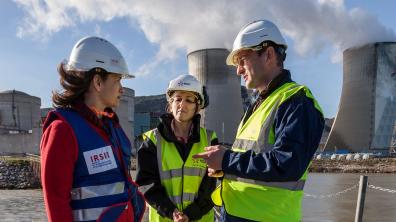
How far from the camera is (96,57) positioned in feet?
6.09

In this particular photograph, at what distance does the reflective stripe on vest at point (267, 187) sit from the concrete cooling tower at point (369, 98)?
43.5 meters

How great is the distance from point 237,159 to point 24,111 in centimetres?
4291

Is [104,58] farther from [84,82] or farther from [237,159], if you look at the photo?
[237,159]

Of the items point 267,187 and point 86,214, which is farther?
point 267,187

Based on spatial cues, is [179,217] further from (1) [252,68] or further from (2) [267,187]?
(1) [252,68]

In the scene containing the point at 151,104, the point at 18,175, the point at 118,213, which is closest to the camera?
the point at 118,213

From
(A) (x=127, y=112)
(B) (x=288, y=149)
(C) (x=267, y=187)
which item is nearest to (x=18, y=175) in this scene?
(C) (x=267, y=187)

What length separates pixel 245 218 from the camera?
1914 mm

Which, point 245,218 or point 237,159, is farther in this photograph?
point 245,218

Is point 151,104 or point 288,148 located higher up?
point 151,104

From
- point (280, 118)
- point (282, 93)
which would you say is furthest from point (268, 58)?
point (280, 118)

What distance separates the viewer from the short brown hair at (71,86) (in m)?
1.82

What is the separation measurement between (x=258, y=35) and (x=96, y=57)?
793mm

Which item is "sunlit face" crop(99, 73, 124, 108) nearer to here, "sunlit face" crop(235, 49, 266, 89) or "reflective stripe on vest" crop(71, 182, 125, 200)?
"reflective stripe on vest" crop(71, 182, 125, 200)
